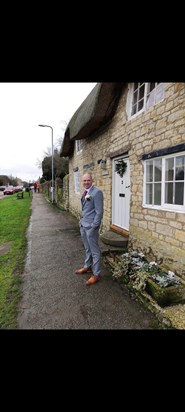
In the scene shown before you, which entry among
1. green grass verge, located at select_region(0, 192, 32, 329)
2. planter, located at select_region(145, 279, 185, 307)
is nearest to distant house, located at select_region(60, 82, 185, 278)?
planter, located at select_region(145, 279, 185, 307)

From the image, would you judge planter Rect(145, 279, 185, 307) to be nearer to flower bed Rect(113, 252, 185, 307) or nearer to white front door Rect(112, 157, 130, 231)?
flower bed Rect(113, 252, 185, 307)

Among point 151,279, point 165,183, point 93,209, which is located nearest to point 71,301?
point 151,279

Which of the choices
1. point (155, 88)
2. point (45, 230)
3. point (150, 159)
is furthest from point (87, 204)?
point (45, 230)

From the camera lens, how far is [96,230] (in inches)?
147

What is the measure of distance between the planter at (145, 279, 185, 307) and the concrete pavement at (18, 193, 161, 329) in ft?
0.83

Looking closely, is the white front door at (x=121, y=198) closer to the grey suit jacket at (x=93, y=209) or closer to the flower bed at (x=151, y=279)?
the flower bed at (x=151, y=279)

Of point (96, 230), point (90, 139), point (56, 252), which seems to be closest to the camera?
point (96, 230)

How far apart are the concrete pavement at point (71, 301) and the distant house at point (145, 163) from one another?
104 cm

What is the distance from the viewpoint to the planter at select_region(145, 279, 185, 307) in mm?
3000
